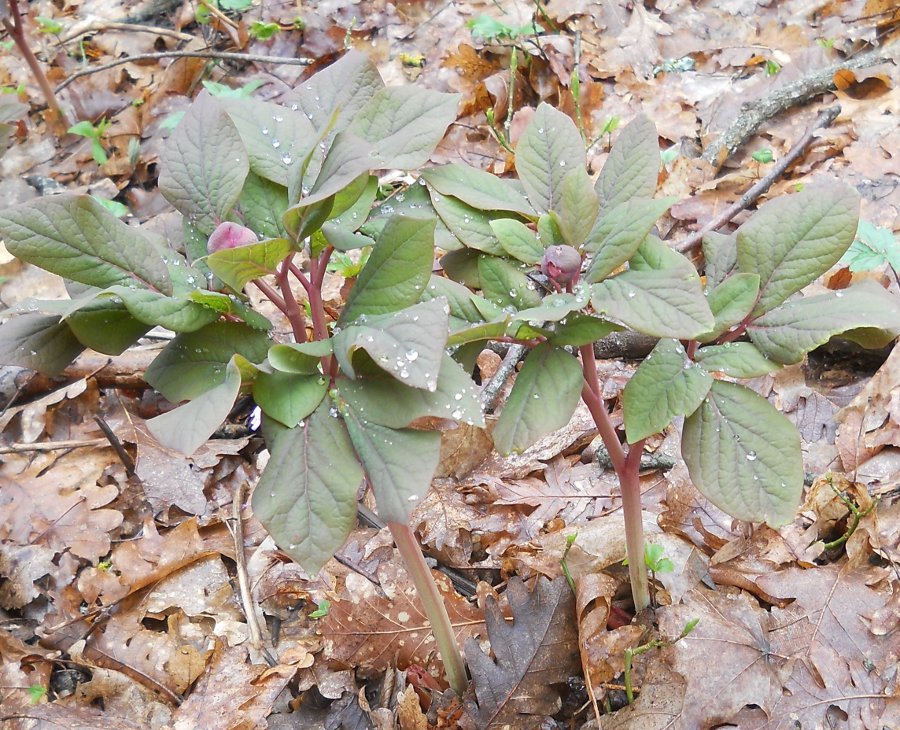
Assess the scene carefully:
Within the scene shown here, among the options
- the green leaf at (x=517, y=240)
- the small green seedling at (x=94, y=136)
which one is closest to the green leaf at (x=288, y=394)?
the green leaf at (x=517, y=240)

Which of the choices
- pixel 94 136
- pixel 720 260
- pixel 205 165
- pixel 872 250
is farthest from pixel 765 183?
pixel 94 136

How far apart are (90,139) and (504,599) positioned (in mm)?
3380

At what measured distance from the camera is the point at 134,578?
1.93 meters

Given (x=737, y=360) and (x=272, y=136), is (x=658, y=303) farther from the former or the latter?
(x=272, y=136)

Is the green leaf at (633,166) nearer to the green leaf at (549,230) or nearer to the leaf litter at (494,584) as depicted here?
the green leaf at (549,230)

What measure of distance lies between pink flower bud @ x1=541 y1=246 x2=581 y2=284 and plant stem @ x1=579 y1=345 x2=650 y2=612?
143 mm

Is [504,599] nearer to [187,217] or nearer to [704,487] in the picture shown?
[704,487]

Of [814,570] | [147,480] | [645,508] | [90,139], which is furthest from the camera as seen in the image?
[90,139]

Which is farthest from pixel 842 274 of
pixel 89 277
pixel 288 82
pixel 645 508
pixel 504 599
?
pixel 288 82

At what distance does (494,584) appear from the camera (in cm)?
181

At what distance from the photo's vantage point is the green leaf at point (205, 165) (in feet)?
3.43

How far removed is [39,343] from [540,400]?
2.41 feet

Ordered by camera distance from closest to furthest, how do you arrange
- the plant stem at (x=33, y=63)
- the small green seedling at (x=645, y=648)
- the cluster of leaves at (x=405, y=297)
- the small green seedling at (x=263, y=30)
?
the cluster of leaves at (x=405, y=297), the small green seedling at (x=645, y=648), the plant stem at (x=33, y=63), the small green seedling at (x=263, y=30)

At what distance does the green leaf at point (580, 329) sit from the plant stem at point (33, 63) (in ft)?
11.8
